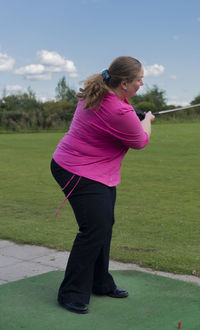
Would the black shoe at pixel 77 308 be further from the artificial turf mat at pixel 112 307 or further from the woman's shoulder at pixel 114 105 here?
the woman's shoulder at pixel 114 105

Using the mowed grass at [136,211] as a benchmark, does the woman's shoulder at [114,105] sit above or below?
above

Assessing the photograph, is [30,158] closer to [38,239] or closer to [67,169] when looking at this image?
[38,239]

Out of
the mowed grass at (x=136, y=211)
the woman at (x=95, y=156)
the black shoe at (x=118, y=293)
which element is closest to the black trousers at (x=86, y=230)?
the woman at (x=95, y=156)

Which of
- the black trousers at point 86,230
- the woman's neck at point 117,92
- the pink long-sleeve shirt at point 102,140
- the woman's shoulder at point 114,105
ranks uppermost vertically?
the woman's neck at point 117,92

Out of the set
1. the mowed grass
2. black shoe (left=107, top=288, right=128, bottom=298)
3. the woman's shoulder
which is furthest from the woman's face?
the mowed grass

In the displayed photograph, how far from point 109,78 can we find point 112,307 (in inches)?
69.7

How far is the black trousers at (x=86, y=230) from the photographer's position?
376 cm

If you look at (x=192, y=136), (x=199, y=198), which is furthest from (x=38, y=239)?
(x=192, y=136)

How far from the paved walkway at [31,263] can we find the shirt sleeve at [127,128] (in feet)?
5.36

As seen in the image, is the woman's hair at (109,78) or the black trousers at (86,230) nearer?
the woman's hair at (109,78)

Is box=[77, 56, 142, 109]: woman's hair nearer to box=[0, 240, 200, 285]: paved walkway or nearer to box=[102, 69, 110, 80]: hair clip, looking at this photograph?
box=[102, 69, 110, 80]: hair clip

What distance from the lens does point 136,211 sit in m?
8.19

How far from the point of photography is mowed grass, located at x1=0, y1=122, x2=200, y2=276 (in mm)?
5641

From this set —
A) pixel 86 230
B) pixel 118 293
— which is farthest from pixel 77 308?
pixel 86 230
